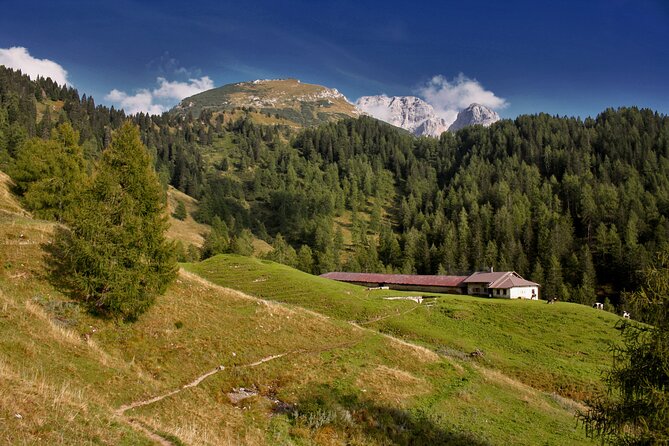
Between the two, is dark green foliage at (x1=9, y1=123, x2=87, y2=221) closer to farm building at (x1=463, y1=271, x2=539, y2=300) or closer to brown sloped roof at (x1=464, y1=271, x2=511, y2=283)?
brown sloped roof at (x1=464, y1=271, x2=511, y2=283)

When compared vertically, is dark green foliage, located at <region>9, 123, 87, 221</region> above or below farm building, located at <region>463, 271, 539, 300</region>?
above

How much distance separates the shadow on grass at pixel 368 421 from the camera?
20.3 metres

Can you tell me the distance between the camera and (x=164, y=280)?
87.5 feet

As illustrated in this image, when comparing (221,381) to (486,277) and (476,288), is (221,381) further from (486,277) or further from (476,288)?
(486,277)

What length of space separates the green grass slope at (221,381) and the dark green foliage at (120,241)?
1546 mm

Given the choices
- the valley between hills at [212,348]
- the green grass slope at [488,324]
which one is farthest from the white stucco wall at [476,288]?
the valley between hills at [212,348]

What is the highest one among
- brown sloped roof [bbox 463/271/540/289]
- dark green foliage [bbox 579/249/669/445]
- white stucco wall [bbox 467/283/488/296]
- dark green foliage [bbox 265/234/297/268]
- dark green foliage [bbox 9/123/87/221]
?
dark green foliage [bbox 9/123/87/221]

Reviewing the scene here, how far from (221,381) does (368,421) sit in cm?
844

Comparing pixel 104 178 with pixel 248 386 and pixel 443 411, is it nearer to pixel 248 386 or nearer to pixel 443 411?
pixel 248 386

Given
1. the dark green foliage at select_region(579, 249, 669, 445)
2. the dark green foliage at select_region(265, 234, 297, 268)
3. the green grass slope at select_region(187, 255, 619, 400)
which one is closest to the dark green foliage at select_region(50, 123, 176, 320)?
the dark green foliage at select_region(579, 249, 669, 445)

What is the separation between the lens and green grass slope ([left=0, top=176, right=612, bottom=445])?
13.4m

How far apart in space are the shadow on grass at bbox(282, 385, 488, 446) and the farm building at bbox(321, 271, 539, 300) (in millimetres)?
61385

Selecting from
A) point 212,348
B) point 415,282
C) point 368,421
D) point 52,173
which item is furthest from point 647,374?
point 415,282

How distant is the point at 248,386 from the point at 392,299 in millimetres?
41018
